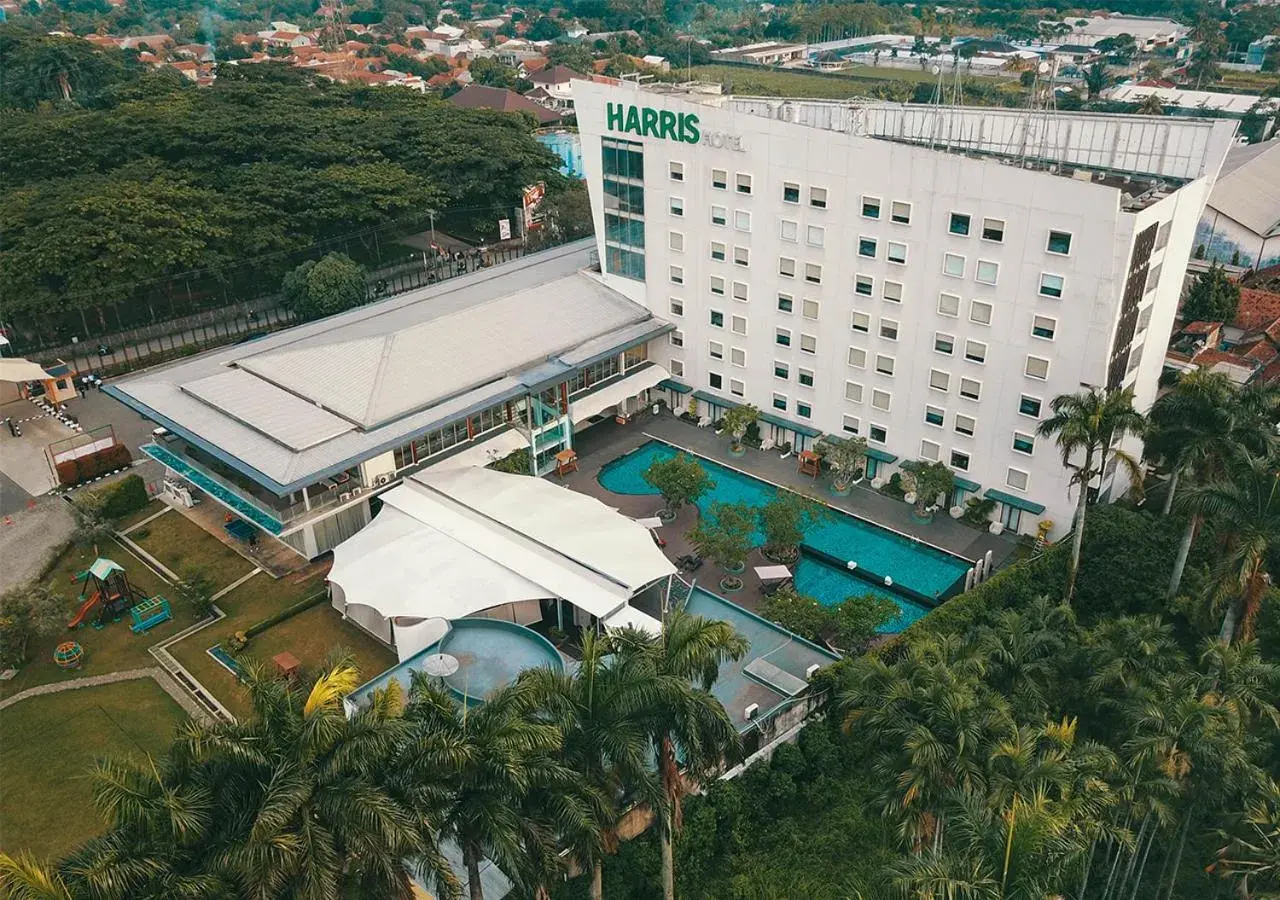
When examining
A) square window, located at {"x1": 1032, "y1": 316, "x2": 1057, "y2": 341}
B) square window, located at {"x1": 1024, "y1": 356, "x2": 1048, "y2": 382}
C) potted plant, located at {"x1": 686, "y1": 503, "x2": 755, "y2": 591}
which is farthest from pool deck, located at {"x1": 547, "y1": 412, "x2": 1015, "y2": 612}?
square window, located at {"x1": 1032, "y1": 316, "x2": 1057, "y2": 341}

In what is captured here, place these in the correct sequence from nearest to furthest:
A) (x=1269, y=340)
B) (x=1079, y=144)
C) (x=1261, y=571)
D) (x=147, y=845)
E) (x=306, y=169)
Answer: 1. (x=147, y=845)
2. (x=1261, y=571)
3. (x=1079, y=144)
4. (x=1269, y=340)
5. (x=306, y=169)

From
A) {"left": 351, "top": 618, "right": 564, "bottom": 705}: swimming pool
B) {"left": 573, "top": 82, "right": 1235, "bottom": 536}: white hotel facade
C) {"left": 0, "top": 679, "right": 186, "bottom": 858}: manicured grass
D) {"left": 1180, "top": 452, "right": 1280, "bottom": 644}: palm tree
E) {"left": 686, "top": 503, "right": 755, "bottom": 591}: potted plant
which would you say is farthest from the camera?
{"left": 686, "top": 503, "right": 755, "bottom": 591}: potted plant

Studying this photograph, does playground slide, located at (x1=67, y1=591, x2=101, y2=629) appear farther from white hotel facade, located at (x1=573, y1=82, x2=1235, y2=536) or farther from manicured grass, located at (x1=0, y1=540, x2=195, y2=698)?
white hotel facade, located at (x1=573, y1=82, x2=1235, y2=536)

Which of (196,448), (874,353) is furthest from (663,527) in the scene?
(196,448)

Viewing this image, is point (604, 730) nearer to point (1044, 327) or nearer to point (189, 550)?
point (1044, 327)

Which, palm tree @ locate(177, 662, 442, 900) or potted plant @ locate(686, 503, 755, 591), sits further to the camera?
potted plant @ locate(686, 503, 755, 591)

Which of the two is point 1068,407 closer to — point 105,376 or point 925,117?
point 925,117

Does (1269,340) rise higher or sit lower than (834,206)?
lower
